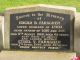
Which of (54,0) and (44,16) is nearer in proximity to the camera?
(44,16)

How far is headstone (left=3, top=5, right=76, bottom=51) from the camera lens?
9.44m

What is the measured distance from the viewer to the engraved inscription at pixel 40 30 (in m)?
9.45

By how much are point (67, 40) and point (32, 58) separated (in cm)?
83

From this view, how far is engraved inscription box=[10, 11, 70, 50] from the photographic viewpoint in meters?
9.45

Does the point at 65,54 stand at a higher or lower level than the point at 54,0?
lower

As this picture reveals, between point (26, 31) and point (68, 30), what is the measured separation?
89 centimetres

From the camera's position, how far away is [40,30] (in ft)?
31.2

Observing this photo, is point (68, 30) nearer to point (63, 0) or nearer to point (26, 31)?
point (26, 31)

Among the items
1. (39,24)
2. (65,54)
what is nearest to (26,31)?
(39,24)

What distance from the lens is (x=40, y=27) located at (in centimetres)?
951

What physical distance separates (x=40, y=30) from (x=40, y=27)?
0.06 meters

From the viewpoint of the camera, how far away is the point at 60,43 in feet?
31.1

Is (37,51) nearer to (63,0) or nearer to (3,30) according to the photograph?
(3,30)

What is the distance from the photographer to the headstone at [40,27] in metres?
9.44
